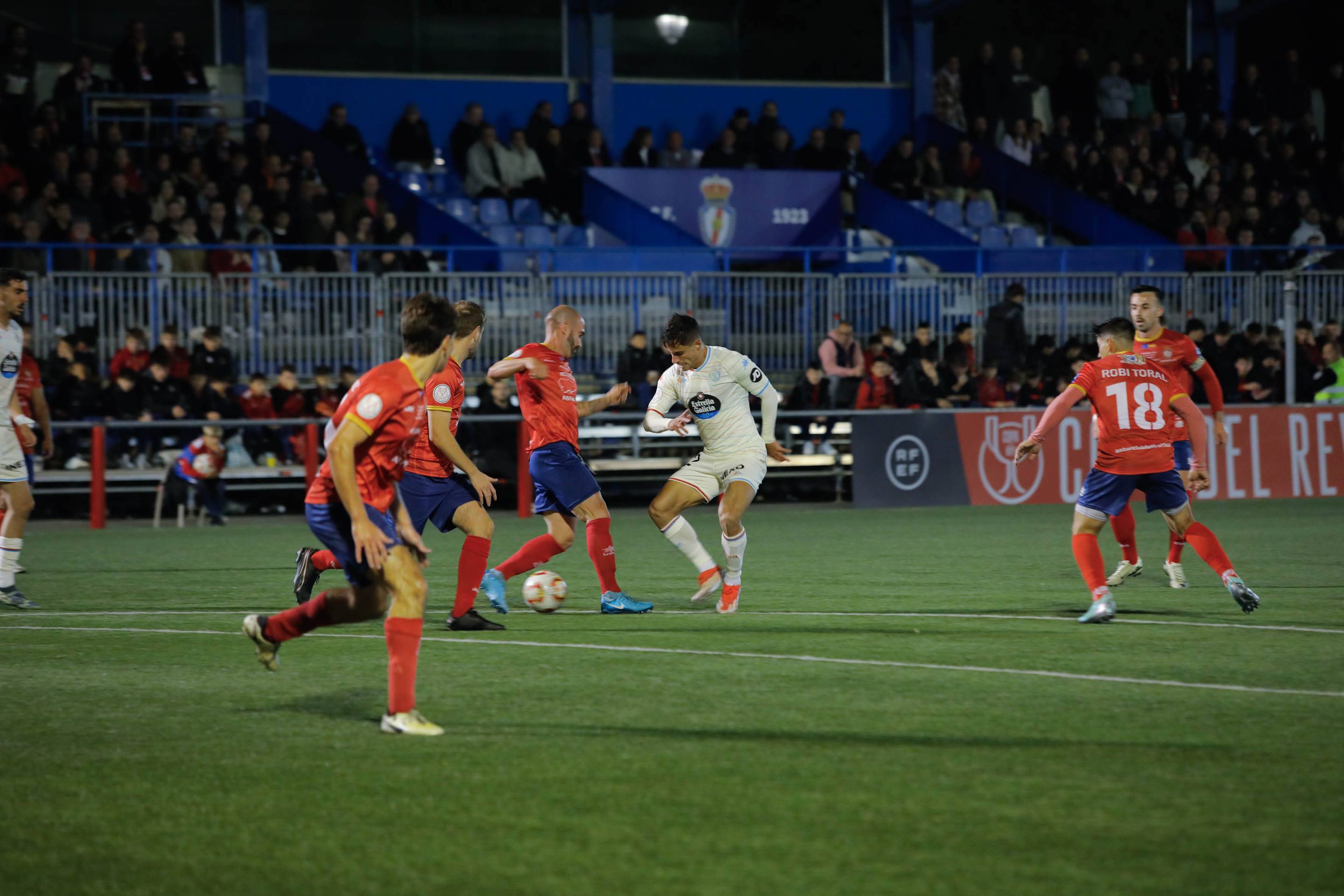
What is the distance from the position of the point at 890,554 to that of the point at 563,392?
15.8 ft

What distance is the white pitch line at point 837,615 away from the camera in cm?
882

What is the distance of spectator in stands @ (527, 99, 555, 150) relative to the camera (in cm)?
2619

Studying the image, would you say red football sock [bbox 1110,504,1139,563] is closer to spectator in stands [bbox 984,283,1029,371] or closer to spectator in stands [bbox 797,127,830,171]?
spectator in stands [bbox 984,283,1029,371]

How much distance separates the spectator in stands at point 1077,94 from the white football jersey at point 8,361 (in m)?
22.9

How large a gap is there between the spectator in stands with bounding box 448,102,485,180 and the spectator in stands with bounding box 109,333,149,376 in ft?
26.4

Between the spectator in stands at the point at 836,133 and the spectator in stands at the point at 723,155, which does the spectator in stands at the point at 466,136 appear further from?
the spectator in stands at the point at 836,133

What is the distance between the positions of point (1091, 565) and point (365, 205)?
16.1 meters

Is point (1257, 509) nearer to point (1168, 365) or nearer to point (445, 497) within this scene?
point (1168, 365)

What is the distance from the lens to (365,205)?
74.4 ft

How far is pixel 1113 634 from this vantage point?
8.52 m

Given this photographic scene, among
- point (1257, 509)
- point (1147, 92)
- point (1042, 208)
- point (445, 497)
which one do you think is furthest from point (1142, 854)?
point (1147, 92)

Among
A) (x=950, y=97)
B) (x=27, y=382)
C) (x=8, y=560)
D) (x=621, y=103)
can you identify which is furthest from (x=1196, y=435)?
(x=950, y=97)

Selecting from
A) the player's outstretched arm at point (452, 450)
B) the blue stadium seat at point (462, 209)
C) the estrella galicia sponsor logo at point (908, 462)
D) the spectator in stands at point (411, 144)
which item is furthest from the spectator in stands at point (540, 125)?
the player's outstretched arm at point (452, 450)

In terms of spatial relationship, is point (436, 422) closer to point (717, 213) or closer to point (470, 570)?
point (470, 570)
